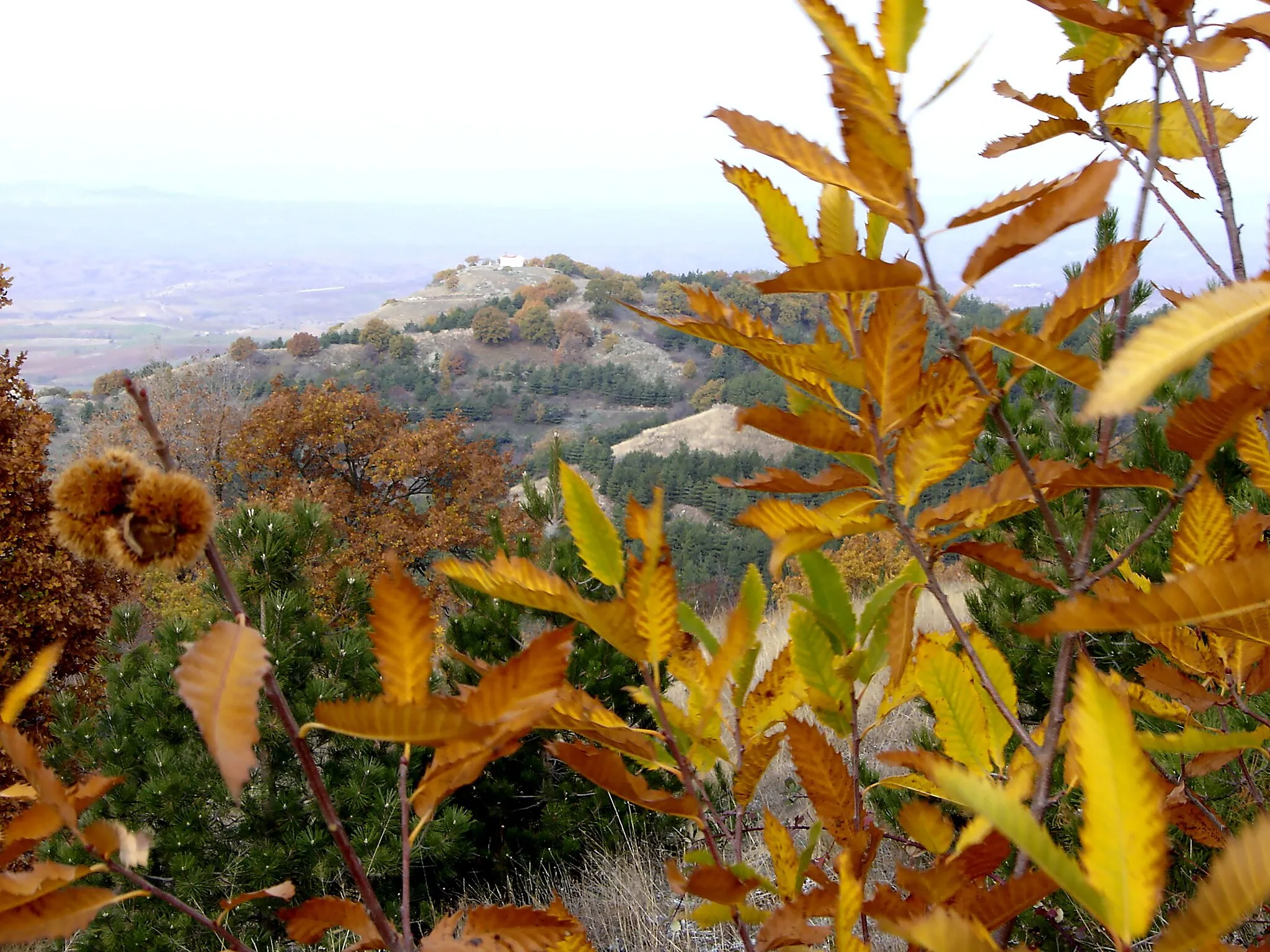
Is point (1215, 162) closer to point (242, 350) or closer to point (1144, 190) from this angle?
point (1144, 190)

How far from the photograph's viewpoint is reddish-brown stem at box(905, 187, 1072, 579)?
52cm

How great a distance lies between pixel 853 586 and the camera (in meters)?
12.2

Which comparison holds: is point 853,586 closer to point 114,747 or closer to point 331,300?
point 114,747

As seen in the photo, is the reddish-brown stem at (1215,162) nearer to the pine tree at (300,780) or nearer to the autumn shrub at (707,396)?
the pine tree at (300,780)

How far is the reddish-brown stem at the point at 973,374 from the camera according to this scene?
0.52 meters

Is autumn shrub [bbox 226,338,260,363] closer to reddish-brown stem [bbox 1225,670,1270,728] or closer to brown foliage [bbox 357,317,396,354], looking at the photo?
brown foliage [bbox 357,317,396,354]

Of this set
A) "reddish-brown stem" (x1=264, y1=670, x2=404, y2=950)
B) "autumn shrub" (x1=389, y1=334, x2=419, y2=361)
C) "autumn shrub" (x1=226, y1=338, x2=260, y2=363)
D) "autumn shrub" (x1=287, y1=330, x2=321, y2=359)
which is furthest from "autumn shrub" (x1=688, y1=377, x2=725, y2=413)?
"reddish-brown stem" (x1=264, y1=670, x2=404, y2=950)

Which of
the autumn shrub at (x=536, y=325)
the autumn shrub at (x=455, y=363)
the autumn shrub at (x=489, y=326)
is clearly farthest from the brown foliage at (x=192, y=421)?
the autumn shrub at (x=536, y=325)

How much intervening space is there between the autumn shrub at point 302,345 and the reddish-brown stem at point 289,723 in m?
32.5

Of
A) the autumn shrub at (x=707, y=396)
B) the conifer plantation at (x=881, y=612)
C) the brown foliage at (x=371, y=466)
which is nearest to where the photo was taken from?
the conifer plantation at (x=881, y=612)

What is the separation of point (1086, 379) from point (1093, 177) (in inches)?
5.4

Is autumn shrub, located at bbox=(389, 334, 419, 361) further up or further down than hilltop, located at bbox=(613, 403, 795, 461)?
further up

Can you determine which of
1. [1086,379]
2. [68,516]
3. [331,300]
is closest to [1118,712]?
[1086,379]

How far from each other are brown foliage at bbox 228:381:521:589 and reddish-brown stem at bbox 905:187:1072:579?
12944 millimetres
